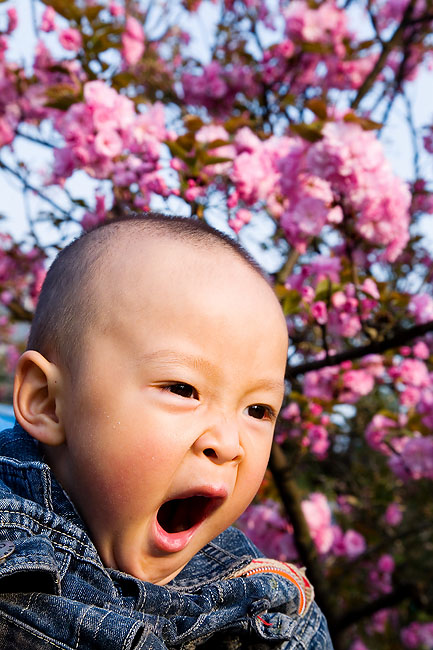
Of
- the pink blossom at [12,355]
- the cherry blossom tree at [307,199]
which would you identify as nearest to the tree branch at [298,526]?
the cherry blossom tree at [307,199]

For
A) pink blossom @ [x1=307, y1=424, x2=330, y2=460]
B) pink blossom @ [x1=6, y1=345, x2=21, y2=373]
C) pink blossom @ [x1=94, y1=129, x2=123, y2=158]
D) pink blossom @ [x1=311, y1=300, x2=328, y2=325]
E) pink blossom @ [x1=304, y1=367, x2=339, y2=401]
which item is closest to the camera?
pink blossom @ [x1=311, y1=300, x2=328, y2=325]

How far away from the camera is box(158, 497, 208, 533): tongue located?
93cm

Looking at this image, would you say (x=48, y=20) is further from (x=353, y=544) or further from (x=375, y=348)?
(x=353, y=544)

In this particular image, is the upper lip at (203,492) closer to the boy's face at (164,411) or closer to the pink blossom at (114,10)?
the boy's face at (164,411)

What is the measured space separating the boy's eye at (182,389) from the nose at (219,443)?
0.05m

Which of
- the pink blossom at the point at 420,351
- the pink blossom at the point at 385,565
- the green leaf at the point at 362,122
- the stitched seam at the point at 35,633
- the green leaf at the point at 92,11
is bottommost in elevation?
the pink blossom at the point at 385,565

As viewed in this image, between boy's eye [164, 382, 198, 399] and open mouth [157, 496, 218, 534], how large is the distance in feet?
0.51

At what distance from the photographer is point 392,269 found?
→ 3.80 metres

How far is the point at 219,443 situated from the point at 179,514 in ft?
0.49

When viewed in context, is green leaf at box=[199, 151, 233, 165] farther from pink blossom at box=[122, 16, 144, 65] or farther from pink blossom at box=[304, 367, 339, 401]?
pink blossom at box=[122, 16, 144, 65]

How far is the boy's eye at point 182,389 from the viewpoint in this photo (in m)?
0.88

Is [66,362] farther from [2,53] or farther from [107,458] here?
[2,53]

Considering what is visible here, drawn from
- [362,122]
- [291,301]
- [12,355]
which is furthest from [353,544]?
[12,355]

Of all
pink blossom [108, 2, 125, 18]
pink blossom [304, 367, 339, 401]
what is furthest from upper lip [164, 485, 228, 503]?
pink blossom [108, 2, 125, 18]
